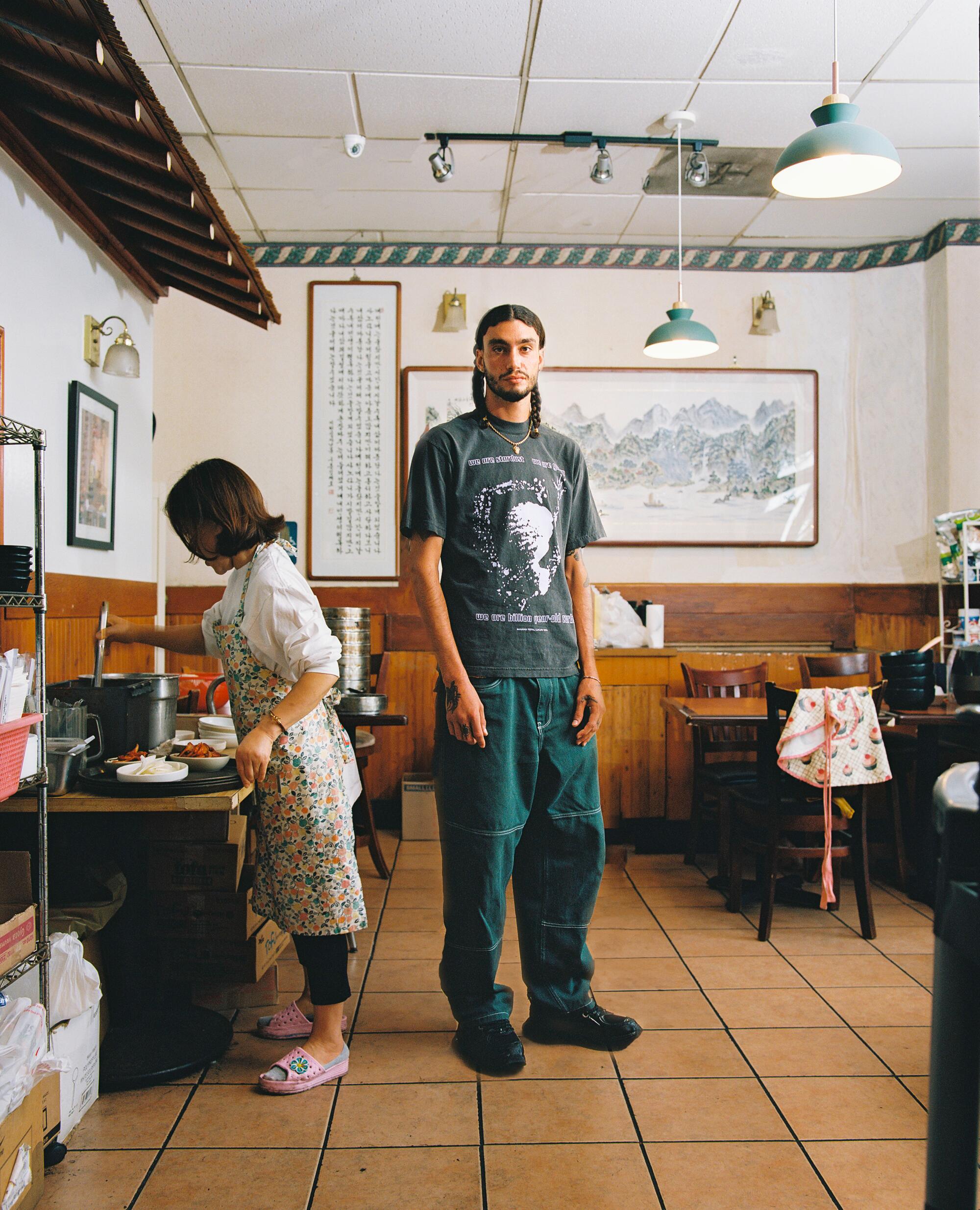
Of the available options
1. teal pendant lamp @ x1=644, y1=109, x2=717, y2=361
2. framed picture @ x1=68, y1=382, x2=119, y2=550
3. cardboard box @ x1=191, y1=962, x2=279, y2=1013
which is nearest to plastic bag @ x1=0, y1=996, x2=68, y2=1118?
cardboard box @ x1=191, y1=962, x2=279, y2=1013

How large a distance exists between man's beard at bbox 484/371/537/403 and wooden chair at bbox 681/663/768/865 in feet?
6.85

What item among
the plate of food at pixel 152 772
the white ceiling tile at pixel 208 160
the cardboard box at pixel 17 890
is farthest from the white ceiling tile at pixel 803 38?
the cardboard box at pixel 17 890

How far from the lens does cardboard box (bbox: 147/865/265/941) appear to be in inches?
97.3

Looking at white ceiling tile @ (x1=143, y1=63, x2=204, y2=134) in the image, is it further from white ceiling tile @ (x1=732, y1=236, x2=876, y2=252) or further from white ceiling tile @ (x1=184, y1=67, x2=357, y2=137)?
white ceiling tile @ (x1=732, y1=236, x2=876, y2=252)

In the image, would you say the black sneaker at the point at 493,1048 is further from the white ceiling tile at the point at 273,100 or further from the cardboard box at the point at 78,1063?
the white ceiling tile at the point at 273,100

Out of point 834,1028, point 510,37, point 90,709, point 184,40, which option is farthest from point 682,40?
point 834,1028

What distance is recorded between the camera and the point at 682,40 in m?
3.33

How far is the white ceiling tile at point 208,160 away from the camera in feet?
13.4

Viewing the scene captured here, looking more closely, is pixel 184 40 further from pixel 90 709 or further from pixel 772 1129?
pixel 772 1129

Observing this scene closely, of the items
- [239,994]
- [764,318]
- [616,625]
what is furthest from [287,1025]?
[764,318]

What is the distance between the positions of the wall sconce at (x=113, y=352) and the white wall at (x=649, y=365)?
1517mm

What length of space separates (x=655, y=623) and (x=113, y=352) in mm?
2963

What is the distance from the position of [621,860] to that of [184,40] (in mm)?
3920

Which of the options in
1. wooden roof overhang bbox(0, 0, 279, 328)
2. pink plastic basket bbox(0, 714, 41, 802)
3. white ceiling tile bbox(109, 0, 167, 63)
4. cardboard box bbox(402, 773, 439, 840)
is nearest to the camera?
pink plastic basket bbox(0, 714, 41, 802)
